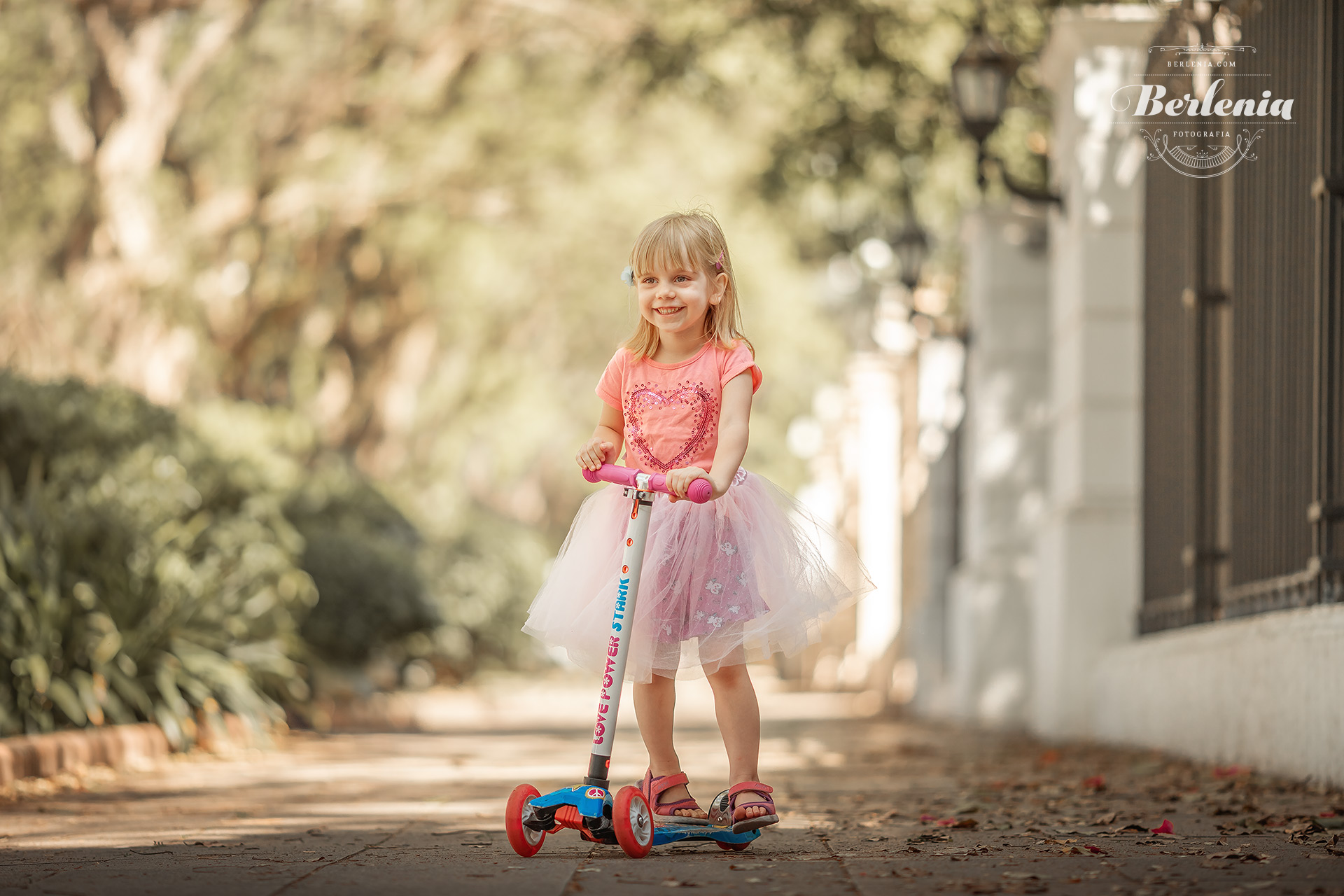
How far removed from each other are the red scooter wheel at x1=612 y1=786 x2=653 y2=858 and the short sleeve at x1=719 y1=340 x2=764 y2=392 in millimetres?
1187

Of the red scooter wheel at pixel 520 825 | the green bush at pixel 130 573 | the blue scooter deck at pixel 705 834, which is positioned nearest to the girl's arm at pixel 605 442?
the red scooter wheel at pixel 520 825

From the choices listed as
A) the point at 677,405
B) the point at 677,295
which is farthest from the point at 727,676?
the point at 677,295

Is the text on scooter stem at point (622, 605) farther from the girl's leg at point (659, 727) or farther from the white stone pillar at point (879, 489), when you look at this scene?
the white stone pillar at point (879, 489)

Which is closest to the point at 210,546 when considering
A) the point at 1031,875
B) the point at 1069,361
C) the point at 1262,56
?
the point at 1069,361

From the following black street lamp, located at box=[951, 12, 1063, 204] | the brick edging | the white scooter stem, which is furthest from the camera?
black street lamp, located at box=[951, 12, 1063, 204]

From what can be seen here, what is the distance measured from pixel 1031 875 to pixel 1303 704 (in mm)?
2579

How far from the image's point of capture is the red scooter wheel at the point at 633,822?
157 inches

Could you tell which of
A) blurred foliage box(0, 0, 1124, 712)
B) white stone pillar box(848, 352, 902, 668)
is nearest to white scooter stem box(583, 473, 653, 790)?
blurred foliage box(0, 0, 1124, 712)

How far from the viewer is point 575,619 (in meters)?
4.50

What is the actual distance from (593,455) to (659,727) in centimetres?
82

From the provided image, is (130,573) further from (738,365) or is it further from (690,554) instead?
(738,365)

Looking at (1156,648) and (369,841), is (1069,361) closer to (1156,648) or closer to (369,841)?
(1156,648)

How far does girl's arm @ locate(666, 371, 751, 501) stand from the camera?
13.3ft

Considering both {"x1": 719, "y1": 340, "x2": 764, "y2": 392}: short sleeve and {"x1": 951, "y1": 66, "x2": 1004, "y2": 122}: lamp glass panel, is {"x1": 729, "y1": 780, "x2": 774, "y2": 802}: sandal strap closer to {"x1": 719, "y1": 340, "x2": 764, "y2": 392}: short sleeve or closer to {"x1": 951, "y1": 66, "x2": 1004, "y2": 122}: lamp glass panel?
{"x1": 719, "y1": 340, "x2": 764, "y2": 392}: short sleeve
